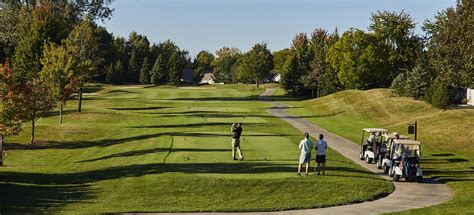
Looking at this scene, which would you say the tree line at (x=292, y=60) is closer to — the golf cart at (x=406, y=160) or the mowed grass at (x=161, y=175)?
the mowed grass at (x=161, y=175)

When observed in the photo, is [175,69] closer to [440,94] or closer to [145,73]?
[145,73]

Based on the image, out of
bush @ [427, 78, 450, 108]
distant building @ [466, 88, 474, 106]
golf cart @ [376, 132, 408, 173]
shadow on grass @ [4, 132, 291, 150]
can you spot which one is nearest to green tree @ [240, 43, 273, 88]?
distant building @ [466, 88, 474, 106]

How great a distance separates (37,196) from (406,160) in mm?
14451

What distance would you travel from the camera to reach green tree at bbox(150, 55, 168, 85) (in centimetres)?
13250

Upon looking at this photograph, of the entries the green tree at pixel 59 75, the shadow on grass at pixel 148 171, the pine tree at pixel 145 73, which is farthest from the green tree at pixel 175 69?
the shadow on grass at pixel 148 171

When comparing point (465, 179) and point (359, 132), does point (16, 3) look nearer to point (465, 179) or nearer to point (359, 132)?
point (359, 132)

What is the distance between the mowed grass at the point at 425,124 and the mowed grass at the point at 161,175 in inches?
136

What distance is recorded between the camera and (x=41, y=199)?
21.5 metres

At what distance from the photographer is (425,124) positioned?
47469mm

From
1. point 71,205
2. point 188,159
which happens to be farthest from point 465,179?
point 71,205

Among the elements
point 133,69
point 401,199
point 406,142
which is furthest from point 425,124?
point 133,69

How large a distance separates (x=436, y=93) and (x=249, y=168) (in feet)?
110

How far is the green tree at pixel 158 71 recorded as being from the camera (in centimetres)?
13250

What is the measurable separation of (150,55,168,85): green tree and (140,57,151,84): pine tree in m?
2.21
